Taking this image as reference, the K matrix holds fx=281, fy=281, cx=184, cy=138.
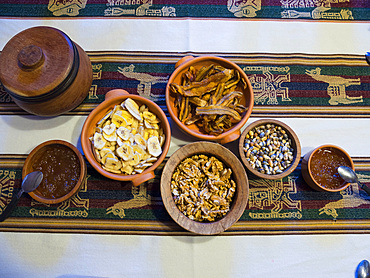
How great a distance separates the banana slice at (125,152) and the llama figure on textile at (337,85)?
38.9 inches

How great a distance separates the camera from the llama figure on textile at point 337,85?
1.43 meters

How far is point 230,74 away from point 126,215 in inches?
30.8

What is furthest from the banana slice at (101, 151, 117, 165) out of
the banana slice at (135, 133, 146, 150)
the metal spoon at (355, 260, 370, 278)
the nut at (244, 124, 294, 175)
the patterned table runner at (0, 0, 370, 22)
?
the metal spoon at (355, 260, 370, 278)

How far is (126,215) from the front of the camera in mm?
1284

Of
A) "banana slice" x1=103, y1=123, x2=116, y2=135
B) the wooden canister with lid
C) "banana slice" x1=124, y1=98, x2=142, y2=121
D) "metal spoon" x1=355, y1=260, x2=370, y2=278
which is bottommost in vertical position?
"metal spoon" x1=355, y1=260, x2=370, y2=278

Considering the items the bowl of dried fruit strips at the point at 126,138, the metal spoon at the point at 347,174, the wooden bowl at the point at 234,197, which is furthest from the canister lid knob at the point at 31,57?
the metal spoon at the point at 347,174

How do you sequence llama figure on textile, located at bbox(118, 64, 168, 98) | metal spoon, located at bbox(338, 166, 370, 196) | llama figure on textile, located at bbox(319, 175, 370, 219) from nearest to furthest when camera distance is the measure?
metal spoon, located at bbox(338, 166, 370, 196)
llama figure on textile, located at bbox(319, 175, 370, 219)
llama figure on textile, located at bbox(118, 64, 168, 98)

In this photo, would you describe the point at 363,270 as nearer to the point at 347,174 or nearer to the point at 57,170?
the point at 347,174

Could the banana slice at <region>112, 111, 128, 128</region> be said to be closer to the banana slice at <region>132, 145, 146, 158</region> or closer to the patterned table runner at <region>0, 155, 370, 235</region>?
the banana slice at <region>132, 145, 146, 158</region>

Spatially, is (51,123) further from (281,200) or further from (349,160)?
(349,160)

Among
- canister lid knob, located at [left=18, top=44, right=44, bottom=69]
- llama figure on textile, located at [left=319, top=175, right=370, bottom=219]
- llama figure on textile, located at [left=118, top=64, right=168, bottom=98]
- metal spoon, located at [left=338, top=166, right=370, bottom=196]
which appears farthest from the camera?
llama figure on textile, located at [left=118, top=64, right=168, bottom=98]

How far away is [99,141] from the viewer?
1.17 m

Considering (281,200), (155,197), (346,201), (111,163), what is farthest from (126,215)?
(346,201)

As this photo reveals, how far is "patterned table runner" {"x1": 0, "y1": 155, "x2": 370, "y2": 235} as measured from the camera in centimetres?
127
